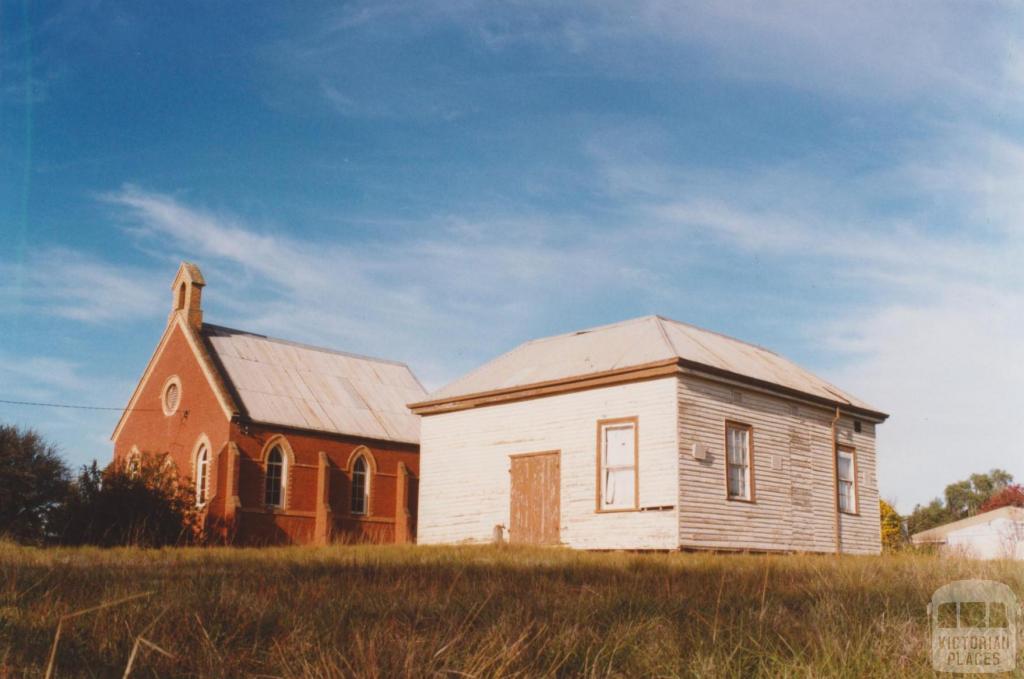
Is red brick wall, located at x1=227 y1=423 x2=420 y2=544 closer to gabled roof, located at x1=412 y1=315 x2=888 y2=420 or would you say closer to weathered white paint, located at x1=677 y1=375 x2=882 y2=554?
gabled roof, located at x1=412 y1=315 x2=888 y2=420

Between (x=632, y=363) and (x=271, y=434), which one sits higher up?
(x=632, y=363)

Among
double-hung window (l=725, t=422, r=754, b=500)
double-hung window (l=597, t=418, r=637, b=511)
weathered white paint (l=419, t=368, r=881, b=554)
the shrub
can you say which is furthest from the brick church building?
the shrub

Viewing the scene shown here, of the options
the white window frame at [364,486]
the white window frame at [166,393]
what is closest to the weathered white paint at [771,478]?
the white window frame at [364,486]

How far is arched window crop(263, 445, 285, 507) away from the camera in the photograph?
32594mm

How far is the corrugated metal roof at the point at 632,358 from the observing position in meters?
23.9

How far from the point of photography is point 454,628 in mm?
5199

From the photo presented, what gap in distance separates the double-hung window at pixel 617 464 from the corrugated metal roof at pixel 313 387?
1383cm

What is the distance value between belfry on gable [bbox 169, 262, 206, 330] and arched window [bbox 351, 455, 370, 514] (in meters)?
7.76

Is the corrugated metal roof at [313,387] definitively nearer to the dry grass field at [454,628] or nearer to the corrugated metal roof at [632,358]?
the corrugated metal roof at [632,358]

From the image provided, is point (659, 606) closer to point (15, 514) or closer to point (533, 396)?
point (533, 396)

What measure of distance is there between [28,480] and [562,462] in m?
16.7

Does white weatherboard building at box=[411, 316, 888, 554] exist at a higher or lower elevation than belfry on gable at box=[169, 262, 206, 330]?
lower

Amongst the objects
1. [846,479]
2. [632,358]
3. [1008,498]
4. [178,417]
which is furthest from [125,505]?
[1008,498]

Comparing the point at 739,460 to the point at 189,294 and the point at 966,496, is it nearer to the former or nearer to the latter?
the point at 189,294
